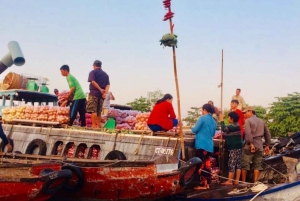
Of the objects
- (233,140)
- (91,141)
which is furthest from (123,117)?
(233,140)

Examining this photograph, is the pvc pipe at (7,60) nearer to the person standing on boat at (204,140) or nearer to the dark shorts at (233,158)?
the person standing on boat at (204,140)

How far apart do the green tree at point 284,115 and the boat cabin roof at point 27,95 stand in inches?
514

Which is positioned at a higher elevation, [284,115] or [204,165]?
[284,115]

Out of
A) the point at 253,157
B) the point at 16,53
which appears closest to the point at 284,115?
the point at 253,157

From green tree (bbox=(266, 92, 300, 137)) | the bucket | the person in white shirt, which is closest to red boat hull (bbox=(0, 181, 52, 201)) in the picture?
the person in white shirt

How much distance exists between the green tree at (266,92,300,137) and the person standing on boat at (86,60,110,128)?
14.5 m

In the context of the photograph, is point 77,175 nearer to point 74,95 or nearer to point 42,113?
point 74,95

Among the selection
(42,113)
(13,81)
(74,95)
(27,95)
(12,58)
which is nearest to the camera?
(12,58)

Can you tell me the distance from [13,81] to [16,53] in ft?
34.8

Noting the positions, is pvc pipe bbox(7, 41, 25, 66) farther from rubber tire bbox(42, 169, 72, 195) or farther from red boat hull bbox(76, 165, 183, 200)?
red boat hull bbox(76, 165, 183, 200)

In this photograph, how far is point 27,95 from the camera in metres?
12.4

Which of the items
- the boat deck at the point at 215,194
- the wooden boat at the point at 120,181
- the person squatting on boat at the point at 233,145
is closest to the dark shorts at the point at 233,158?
the person squatting on boat at the point at 233,145

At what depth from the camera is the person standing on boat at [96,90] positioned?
8711 mm

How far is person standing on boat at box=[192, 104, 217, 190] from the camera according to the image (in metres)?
7.46
